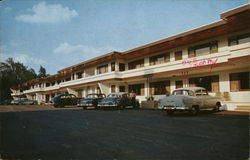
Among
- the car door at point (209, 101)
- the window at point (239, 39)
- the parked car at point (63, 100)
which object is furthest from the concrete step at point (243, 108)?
the parked car at point (63, 100)

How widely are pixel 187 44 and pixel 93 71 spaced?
1797 centimetres

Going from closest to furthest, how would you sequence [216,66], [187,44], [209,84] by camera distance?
[216,66] → [209,84] → [187,44]

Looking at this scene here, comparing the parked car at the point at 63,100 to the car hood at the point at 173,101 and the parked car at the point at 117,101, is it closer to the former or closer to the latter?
the parked car at the point at 117,101

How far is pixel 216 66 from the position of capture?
47.3 feet

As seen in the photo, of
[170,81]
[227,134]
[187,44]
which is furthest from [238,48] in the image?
[227,134]

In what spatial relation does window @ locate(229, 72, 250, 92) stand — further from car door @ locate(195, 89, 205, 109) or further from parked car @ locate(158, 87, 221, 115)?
car door @ locate(195, 89, 205, 109)

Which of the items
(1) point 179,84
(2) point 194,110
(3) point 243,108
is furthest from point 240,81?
(2) point 194,110

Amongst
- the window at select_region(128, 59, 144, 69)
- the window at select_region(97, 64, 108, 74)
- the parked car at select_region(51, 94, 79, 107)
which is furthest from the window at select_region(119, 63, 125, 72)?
the parked car at select_region(51, 94, 79, 107)

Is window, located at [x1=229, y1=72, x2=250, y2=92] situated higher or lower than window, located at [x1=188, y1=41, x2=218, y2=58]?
lower

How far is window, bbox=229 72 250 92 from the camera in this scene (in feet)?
46.0

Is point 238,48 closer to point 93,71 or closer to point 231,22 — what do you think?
point 231,22

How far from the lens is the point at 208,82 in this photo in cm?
1656

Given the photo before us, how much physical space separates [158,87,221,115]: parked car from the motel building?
12.6ft

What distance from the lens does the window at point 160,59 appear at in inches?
795
